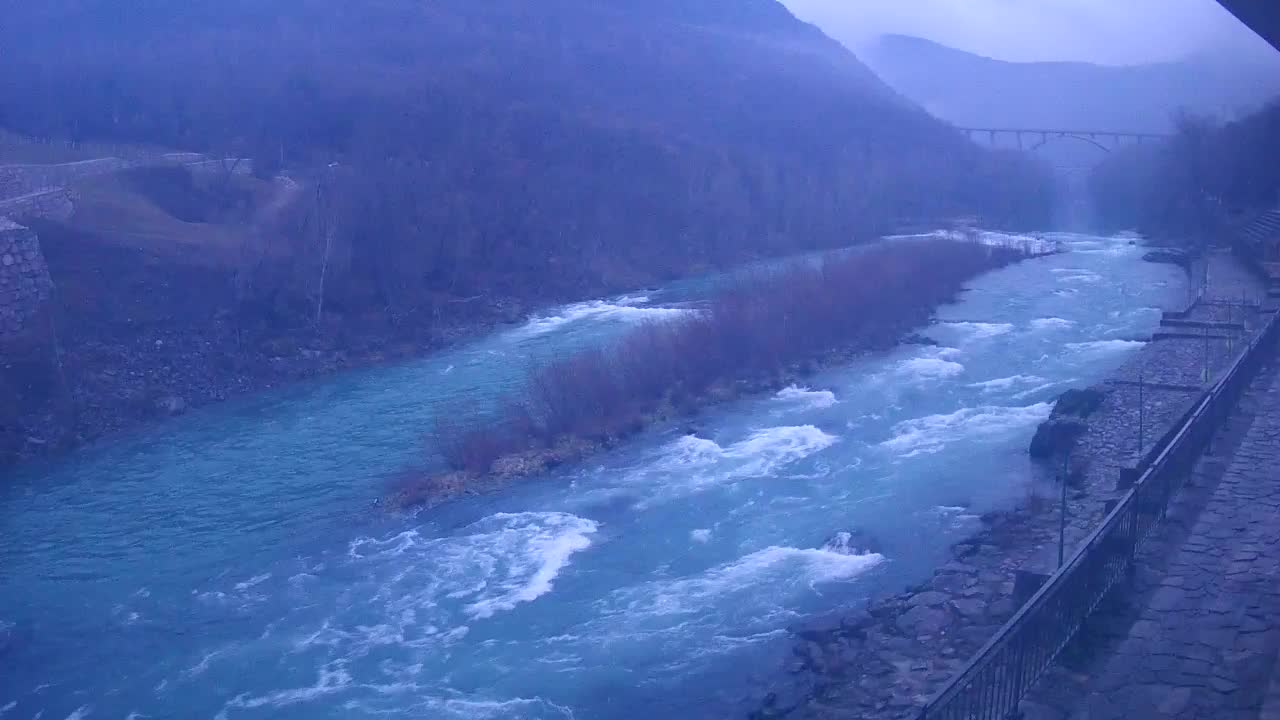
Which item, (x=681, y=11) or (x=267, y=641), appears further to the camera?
(x=681, y=11)

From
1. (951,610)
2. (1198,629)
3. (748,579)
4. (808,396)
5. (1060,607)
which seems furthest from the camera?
(808,396)

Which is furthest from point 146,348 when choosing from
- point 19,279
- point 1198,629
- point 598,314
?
point 1198,629

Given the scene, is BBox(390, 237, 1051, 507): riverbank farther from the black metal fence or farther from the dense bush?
the black metal fence

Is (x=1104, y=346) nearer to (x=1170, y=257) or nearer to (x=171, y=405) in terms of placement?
(x=1170, y=257)

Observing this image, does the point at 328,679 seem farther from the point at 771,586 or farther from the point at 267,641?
the point at 771,586

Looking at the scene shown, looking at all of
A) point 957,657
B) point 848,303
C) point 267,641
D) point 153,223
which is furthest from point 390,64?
point 957,657

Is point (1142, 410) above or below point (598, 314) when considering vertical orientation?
below
